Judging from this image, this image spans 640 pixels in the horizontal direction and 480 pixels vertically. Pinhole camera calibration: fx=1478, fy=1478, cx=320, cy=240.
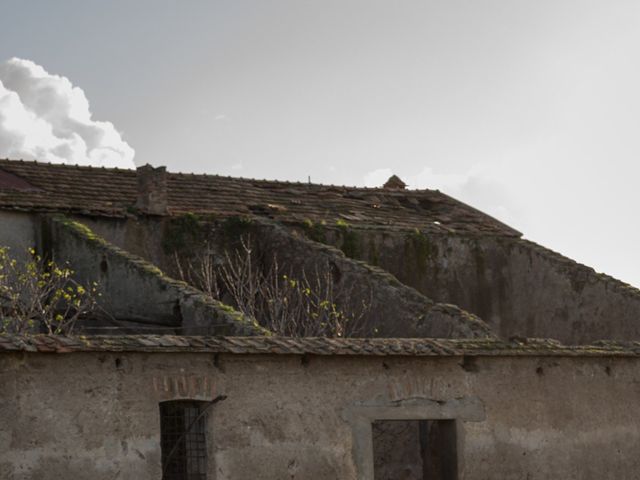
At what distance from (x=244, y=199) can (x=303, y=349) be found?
9.87 meters

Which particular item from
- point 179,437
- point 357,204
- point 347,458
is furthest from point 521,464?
point 357,204

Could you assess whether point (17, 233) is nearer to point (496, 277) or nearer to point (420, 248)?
point (420, 248)

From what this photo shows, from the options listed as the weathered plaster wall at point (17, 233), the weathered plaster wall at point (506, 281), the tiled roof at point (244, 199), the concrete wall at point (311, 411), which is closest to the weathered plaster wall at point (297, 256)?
the tiled roof at point (244, 199)

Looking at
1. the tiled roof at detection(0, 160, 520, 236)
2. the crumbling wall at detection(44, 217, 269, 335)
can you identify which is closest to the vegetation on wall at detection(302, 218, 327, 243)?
the tiled roof at detection(0, 160, 520, 236)

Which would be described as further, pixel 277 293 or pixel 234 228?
pixel 234 228

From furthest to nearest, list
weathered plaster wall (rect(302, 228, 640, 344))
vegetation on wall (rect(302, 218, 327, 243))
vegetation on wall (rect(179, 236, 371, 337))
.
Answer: vegetation on wall (rect(302, 218, 327, 243)) < weathered plaster wall (rect(302, 228, 640, 344)) < vegetation on wall (rect(179, 236, 371, 337))

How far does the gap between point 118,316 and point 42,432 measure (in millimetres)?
5420

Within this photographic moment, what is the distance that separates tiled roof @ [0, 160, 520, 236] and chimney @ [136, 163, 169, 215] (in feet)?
0.82

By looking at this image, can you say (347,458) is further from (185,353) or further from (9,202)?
(9,202)

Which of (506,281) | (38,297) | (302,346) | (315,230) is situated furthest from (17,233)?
(506,281)

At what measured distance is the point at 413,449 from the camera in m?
20.3

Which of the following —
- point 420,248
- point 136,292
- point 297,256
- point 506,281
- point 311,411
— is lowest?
point 311,411

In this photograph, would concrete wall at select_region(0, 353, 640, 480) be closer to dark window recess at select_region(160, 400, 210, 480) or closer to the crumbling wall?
dark window recess at select_region(160, 400, 210, 480)

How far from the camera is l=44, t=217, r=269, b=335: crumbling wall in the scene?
19188 millimetres
